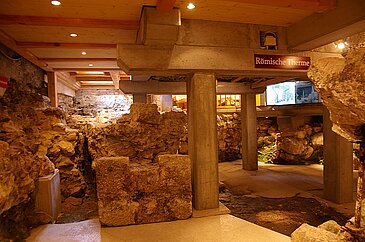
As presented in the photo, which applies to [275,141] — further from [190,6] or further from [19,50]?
[19,50]

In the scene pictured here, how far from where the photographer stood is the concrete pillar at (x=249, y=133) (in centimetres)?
1013

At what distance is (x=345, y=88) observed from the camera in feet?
5.87

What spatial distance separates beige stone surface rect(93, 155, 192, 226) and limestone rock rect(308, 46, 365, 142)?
2652 mm

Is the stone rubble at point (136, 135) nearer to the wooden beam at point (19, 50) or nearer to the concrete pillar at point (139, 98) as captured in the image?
the concrete pillar at point (139, 98)

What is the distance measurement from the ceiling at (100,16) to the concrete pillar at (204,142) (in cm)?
120

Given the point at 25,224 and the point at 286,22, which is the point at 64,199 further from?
the point at 286,22

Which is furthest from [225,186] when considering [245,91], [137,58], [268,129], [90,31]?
[268,129]

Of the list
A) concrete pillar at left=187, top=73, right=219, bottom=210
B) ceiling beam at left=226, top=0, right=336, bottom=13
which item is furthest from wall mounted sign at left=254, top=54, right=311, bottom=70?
ceiling beam at left=226, top=0, right=336, bottom=13

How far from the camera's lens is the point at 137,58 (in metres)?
4.20

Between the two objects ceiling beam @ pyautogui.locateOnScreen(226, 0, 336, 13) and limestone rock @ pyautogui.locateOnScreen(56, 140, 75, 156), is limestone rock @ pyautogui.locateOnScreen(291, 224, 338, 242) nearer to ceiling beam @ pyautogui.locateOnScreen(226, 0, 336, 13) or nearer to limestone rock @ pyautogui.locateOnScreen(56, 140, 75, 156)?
ceiling beam @ pyautogui.locateOnScreen(226, 0, 336, 13)

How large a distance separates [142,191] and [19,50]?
467 cm

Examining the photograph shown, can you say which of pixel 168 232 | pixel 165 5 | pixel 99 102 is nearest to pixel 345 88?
pixel 165 5

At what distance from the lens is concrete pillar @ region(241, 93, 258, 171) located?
10133mm

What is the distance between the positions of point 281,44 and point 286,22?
41 cm
